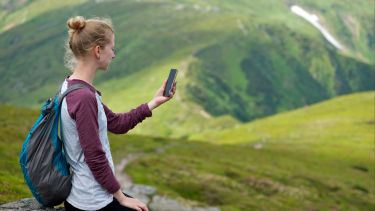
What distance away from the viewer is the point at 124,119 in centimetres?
1182

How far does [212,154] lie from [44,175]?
111262 mm

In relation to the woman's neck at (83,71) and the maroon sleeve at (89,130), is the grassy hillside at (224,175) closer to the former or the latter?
the woman's neck at (83,71)

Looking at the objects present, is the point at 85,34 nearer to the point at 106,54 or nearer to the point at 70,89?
the point at 106,54

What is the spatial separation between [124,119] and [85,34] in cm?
268

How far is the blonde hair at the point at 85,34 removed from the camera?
31.9ft

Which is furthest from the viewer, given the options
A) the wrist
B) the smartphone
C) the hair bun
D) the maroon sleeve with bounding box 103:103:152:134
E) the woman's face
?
the maroon sleeve with bounding box 103:103:152:134

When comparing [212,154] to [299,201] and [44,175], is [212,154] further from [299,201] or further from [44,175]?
[44,175]

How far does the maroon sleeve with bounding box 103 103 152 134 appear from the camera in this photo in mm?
11727

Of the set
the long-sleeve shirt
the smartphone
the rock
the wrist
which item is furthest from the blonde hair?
the rock

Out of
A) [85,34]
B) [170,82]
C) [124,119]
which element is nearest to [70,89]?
[85,34]

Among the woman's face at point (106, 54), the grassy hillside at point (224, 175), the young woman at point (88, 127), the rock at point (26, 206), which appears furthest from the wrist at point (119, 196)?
the grassy hillside at point (224, 175)

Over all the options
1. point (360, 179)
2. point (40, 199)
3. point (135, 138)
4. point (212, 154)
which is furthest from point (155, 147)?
point (40, 199)

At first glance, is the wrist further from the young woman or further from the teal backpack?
the teal backpack

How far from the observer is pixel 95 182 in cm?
979
